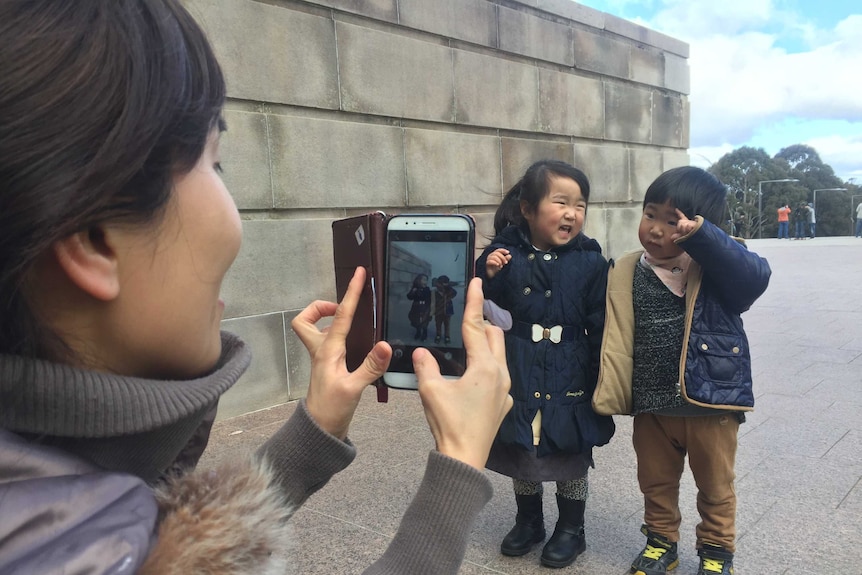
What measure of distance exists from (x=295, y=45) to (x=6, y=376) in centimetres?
466

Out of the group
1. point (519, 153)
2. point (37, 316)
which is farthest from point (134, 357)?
point (519, 153)

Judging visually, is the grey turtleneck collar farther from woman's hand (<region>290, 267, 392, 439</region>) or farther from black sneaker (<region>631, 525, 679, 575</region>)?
black sneaker (<region>631, 525, 679, 575</region>)

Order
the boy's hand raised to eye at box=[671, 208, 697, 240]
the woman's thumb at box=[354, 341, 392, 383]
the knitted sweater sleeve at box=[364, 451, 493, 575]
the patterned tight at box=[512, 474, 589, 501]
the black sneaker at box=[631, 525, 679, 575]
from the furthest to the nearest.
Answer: the patterned tight at box=[512, 474, 589, 501] < the black sneaker at box=[631, 525, 679, 575] < the boy's hand raised to eye at box=[671, 208, 697, 240] < the woman's thumb at box=[354, 341, 392, 383] < the knitted sweater sleeve at box=[364, 451, 493, 575]

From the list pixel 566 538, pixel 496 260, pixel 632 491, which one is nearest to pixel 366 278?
pixel 496 260

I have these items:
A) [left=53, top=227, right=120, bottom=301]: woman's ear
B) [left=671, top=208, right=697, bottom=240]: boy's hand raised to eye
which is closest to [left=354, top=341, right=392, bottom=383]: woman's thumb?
[left=53, top=227, right=120, bottom=301]: woman's ear

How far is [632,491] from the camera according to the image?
10.8ft

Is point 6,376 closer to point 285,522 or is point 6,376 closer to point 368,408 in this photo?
point 285,522

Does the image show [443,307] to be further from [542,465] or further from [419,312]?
[542,465]

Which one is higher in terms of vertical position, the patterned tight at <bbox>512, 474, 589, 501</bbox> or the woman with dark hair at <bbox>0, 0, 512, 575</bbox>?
the woman with dark hair at <bbox>0, 0, 512, 575</bbox>

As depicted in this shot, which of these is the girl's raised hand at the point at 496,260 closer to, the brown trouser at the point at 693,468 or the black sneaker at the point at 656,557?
the brown trouser at the point at 693,468

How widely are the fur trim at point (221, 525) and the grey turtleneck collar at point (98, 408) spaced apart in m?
0.09

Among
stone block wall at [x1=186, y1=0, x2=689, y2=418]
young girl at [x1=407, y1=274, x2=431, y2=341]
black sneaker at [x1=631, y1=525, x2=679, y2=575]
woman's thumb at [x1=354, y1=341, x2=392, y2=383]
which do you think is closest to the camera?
woman's thumb at [x1=354, y1=341, x2=392, y2=383]

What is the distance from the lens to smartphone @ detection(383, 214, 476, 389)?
4.83ft

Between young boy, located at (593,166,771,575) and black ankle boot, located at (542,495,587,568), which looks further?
black ankle boot, located at (542,495,587,568)
